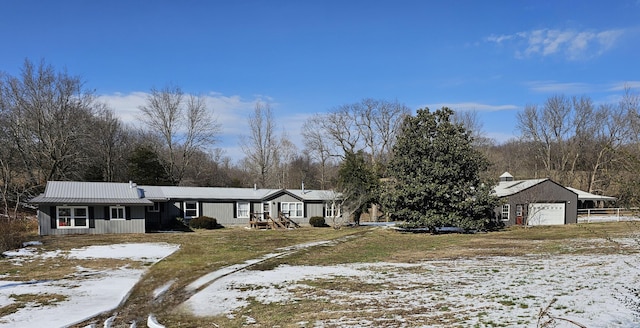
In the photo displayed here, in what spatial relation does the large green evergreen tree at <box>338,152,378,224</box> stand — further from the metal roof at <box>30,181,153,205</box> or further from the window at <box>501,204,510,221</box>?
the metal roof at <box>30,181,153,205</box>

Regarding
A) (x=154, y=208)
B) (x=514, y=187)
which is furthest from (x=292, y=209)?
(x=514, y=187)

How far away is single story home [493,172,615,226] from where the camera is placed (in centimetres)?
3150

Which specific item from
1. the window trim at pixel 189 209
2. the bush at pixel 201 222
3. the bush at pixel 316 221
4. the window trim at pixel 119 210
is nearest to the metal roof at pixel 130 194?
the window trim at pixel 189 209

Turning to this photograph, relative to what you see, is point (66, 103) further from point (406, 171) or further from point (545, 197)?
point (545, 197)

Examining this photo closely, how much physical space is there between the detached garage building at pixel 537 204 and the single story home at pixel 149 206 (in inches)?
559

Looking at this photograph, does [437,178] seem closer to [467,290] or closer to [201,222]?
[467,290]

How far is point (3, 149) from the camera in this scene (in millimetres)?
34281

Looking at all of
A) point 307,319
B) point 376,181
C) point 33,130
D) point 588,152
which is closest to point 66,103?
point 33,130

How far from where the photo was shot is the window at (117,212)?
2649 cm

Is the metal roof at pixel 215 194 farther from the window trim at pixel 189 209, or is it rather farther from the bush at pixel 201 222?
the bush at pixel 201 222

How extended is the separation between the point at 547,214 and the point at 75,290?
3427cm

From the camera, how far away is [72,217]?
25500 mm

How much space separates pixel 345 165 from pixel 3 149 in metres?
30.0

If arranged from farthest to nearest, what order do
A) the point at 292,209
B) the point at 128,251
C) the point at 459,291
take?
the point at 292,209, the point at 128,251, the point at 459,291
